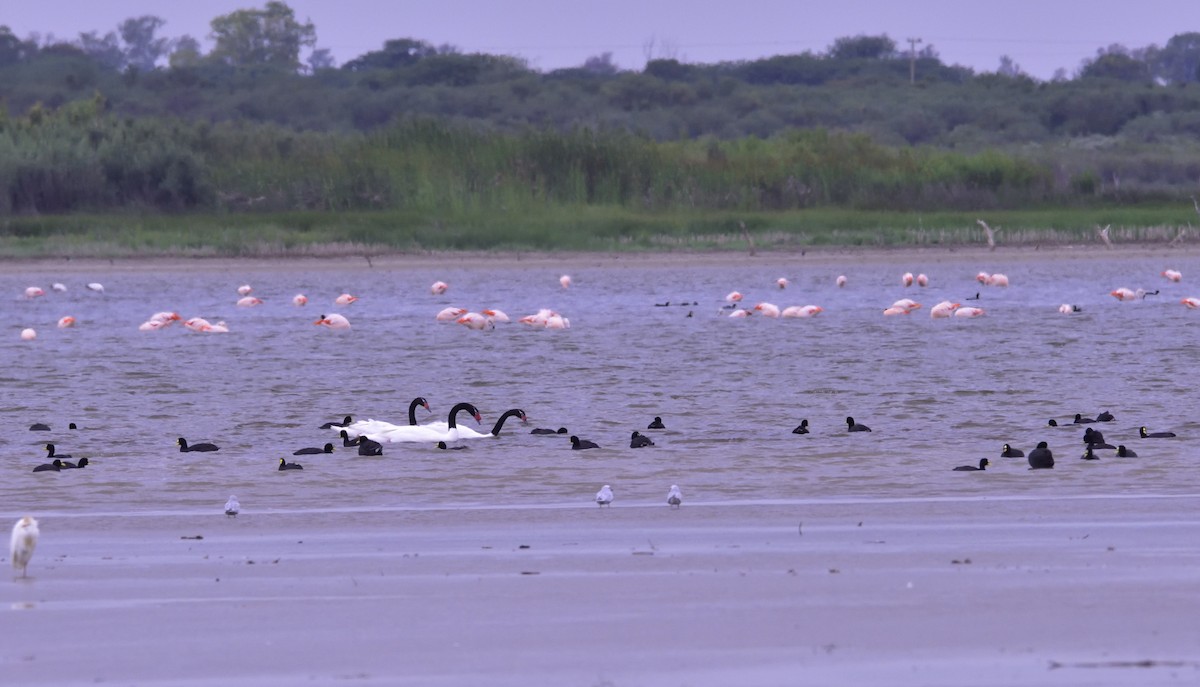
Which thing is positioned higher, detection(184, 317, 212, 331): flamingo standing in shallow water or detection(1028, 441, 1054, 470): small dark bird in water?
detection(1028, 441, 1054, 470): small dark bird in water

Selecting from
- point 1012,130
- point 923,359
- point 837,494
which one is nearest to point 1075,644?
point 837,494

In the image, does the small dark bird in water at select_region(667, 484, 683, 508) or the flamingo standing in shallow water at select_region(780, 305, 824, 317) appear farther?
the flamingo standing in shallow water at select_region(780, 305, 824, 317)

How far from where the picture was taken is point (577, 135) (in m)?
51.2

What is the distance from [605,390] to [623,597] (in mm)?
10364

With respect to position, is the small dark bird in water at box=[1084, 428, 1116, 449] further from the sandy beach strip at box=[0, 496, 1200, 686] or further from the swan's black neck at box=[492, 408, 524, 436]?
the swan's black neck at box=[492, 408, 524, 436]

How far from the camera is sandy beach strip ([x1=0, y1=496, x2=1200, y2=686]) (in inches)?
251

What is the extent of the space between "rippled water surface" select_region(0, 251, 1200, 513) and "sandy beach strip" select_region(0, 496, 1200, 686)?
930mm

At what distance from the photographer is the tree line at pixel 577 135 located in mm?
48594

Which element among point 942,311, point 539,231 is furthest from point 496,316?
point 539,231

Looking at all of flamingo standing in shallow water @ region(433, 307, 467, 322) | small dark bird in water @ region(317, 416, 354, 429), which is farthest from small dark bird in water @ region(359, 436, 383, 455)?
flamingo standing in shallow water @ region(433, 307, 467, 322)

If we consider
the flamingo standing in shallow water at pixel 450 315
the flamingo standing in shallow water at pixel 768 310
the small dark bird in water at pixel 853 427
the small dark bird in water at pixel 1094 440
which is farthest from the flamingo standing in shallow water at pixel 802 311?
the small dark bird in water at pixel 1094 440

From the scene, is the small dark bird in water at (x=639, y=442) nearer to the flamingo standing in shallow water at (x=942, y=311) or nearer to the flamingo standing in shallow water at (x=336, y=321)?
the flamingo standing in shallow water at (x=336, y=321)

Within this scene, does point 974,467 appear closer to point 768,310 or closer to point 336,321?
point 336,321

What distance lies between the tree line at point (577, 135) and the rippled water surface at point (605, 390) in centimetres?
1261
